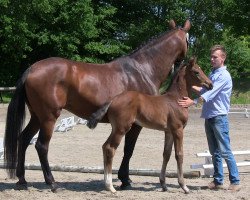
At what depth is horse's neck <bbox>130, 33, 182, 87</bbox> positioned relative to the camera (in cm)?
681

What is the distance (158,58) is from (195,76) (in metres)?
0.82

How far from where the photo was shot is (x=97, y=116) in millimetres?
6125

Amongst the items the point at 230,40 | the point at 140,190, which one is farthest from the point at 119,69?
the point at 230,40

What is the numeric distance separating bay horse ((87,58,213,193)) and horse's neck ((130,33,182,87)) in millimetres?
568

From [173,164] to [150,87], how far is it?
245 cm

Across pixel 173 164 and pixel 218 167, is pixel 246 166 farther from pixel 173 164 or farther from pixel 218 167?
pixel 218 167

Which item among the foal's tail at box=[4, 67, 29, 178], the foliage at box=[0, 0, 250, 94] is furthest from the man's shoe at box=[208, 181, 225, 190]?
the foliage at box=[0, 0, 250, 94]

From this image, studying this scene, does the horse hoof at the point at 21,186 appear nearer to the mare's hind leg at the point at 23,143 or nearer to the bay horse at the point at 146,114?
the mare's hind leg at the point at 23,143

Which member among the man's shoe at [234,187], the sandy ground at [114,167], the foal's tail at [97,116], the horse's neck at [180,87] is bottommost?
the sandy ground at [114,167]

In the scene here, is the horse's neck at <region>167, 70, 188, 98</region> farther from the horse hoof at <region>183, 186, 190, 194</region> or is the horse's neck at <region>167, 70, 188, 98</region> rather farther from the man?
the horse hoof at <region>183, 186, 190, 194</region>

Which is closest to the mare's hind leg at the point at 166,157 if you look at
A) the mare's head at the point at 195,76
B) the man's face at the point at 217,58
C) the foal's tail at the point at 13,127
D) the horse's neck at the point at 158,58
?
the mare's head at the point at 195,76

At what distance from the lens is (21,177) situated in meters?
6.55

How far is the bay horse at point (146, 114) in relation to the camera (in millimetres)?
6051

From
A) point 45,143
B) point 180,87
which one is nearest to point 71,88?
point 45,143
